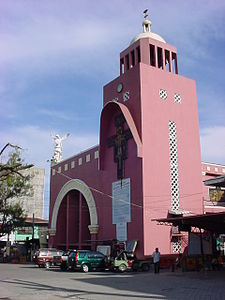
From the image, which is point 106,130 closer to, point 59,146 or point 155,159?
point 155,159

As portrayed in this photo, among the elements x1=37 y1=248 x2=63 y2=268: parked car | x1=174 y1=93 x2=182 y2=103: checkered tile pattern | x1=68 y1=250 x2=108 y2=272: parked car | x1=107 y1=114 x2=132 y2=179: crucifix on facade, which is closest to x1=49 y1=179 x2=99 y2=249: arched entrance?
x1=37 y1=248 x2=63 y2=268: parked car

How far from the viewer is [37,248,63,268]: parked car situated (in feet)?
85.9

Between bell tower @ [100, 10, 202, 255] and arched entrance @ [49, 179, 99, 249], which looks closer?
bell tower @ [100, 10, 202, 255]

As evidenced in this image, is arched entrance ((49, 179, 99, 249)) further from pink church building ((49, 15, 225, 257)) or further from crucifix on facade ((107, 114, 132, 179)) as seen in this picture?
crucifix on facade ((107, 114, 132, 179))

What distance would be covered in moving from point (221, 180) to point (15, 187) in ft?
74.1

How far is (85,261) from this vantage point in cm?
2136

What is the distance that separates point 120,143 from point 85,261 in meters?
9.33

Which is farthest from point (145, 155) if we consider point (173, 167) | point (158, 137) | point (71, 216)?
point (71, 216)

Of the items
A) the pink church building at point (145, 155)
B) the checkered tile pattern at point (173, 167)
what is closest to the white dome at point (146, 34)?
the pink church building at point (145, 155)

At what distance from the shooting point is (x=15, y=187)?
3462 cm

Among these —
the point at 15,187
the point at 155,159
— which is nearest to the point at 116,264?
the point at 155,159

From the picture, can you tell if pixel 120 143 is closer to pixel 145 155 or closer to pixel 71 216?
pixel 145 155

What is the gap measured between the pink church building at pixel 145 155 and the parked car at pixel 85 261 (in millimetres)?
2604

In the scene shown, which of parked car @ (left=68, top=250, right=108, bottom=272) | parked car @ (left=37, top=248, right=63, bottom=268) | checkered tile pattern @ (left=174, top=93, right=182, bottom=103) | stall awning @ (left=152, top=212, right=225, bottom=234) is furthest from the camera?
checkered tile pattern @ (left=174, top=93, right=182, bottom=103)
